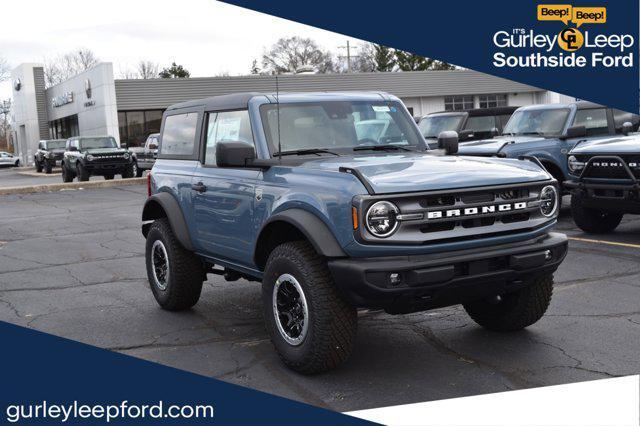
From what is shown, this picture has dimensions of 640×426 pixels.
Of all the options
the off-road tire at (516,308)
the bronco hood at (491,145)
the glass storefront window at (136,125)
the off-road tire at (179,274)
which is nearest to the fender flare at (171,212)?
the off-road tire at (179,274)

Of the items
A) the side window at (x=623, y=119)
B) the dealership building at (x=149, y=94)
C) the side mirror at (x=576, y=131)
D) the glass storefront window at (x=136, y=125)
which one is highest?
the dealership building at (x=149, y=94)

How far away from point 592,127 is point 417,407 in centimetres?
956

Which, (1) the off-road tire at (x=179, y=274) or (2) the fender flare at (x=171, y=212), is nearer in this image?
(2) the fender flare at (x=171, y=212)

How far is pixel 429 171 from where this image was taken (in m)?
4.97

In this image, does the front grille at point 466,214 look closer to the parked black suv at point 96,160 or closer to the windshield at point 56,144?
the parked black suv at point 96,160

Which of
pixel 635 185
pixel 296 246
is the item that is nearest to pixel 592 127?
pixel 635 185

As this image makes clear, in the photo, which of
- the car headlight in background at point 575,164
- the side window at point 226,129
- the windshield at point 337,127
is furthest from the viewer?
the car headlight in background at point 575,164

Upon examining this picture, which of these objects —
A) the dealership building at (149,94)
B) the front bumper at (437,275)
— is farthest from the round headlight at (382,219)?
the dealership building at (149,94)

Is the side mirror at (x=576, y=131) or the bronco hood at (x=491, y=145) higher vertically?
the side mirror at (x=576, y=131)

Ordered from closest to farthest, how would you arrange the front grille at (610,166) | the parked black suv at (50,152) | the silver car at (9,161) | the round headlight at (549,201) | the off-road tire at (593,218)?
the round headlight at (549,201)
the front grille at (610,166)
the off-road tire at (593,218)
the parked black suv at (50,152)
the silver car at (9,161)

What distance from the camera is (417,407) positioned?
4504mm

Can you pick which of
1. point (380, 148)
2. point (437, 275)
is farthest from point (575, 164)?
point (437, 275)

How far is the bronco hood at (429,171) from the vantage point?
187 inches

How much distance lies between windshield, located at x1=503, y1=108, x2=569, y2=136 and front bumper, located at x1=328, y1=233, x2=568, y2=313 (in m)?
8.08
